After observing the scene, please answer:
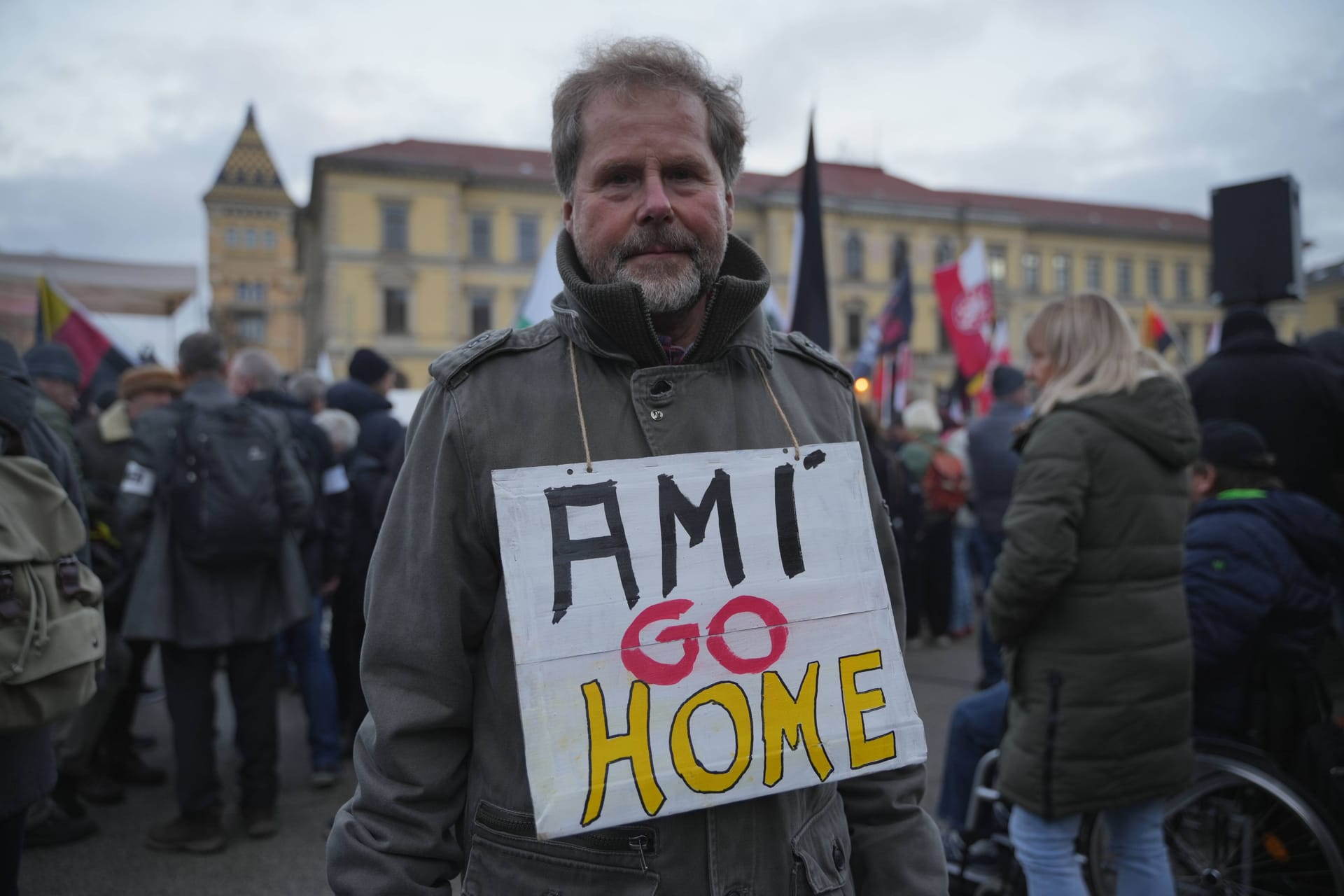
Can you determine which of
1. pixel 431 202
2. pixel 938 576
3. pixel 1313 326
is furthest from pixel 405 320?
pixel 1313 326

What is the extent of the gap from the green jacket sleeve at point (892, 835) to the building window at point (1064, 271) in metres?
54.8

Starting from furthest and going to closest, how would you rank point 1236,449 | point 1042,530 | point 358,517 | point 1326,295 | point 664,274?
point 1326,295, point 358,517, point 1236,449, point 1042,530, point 664,274

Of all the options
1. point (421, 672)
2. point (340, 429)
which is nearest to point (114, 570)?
point (340, 429)

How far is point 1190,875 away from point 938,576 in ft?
15.4

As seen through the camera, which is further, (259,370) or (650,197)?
(259,370)

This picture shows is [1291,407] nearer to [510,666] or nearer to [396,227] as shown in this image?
[510,666]

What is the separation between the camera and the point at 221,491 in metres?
3.67

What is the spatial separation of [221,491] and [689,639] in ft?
9.62

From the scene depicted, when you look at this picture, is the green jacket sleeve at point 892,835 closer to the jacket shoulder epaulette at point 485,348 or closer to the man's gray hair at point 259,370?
the jacket shoulder epaulette at point 485,348

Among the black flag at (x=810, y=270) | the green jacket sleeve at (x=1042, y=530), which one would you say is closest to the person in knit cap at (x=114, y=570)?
the black flag at (x=810, y=270)

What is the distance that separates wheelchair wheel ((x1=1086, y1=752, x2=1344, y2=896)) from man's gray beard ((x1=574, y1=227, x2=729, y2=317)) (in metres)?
2.29

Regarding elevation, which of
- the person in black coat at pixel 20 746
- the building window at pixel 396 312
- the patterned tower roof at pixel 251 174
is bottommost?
the person in black coat at pixel 20 746

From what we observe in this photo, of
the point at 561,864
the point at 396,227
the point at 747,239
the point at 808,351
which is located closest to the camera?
the point at 561,864

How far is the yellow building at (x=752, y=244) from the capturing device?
4022 cm
